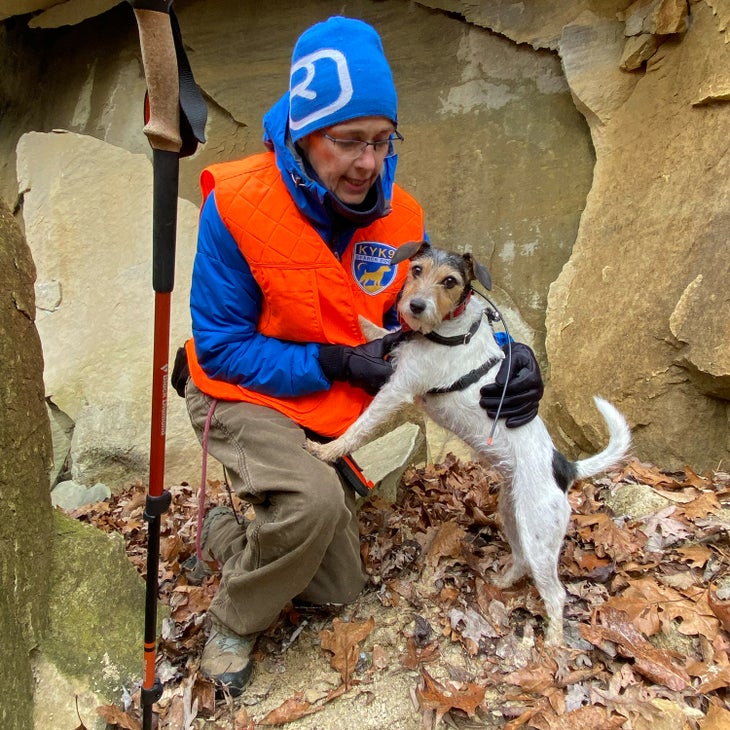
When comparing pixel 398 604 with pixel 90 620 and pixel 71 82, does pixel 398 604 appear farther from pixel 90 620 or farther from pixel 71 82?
pixel 71 82

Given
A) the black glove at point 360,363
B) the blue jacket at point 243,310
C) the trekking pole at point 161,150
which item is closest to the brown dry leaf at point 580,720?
the trekking pole at point 161,150

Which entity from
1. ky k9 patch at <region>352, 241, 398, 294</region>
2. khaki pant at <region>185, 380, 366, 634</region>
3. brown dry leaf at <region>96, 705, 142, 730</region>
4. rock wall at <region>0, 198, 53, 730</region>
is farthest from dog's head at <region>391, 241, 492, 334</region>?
brown dry leaf at <region>96, 705, 142, 730</region>

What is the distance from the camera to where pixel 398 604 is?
3.31 m

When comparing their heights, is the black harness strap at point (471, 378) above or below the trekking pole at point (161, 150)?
below

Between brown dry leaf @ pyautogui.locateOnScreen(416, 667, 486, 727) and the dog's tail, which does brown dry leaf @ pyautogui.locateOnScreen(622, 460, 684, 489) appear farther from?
brown dry leaf @ pyautogui.locateOnScreen(416, 667, 486, 727)

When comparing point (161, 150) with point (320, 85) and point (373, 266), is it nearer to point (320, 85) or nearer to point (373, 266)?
point (320, 85)

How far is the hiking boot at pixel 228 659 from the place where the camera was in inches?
111

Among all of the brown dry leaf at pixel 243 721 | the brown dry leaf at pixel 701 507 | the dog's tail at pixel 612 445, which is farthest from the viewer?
the brown dry leaf at pixel 701 507

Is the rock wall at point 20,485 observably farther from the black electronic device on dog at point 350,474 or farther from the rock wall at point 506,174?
the rock wall at point 506,174

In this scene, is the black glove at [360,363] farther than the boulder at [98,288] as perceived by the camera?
No

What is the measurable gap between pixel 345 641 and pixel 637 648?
4.67 ft

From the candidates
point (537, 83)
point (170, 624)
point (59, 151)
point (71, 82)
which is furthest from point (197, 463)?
point (71, 82)

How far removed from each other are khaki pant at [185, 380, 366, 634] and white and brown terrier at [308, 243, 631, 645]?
0.98 ft

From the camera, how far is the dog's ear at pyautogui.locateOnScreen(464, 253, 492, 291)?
300cm
